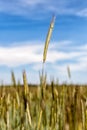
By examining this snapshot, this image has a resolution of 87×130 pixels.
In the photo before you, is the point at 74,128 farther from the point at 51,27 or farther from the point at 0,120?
the point at 0,120

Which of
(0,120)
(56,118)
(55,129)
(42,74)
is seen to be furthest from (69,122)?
(0,120)

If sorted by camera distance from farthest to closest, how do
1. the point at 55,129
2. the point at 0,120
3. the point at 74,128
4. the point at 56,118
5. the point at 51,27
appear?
the point at 0,120 → the point at 56,118 → the point at 55,129 → the point at 51,27 → the point at 74,128

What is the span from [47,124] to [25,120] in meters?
0.20

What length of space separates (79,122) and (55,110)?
1.11 meters

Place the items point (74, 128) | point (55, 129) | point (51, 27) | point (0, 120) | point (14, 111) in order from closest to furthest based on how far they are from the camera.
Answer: point (74, 128), point (51, 27), point (55, 129), point (0, 120), point (14, 111)

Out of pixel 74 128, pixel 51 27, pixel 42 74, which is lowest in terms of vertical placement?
pixel 74 128

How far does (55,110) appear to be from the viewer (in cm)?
210

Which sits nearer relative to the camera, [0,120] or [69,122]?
[69,122]

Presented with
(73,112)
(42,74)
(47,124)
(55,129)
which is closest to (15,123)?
(47,124)

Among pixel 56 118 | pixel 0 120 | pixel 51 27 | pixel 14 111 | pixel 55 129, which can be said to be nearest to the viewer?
pixel 51 27

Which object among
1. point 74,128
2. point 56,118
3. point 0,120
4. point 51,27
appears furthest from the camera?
point 0,120

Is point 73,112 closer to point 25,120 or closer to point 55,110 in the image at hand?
point 25,120

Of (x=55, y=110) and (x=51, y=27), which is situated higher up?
(x=51, y=27)

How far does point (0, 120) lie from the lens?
2248mm
